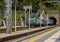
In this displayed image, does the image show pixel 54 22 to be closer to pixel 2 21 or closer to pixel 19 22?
pixel 19 22

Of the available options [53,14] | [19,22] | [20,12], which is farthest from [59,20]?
[20,12]

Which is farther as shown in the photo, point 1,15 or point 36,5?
point 36,5

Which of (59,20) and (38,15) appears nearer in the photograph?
(38,15)

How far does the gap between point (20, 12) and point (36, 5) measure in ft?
15.7

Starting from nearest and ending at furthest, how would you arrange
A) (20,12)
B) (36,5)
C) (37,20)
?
1. (20,12)
2. (36,5)
3. (37,20)

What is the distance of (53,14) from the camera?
7050 centimetres

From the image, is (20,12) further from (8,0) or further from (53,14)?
(53,14)

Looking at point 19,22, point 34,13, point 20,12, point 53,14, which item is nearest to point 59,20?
point 53,14

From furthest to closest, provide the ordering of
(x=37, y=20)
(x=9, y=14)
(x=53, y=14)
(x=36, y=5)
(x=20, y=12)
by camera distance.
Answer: (x=53, y=14), (x=37, y=20), (x=36, y=5), (x=20, y=12), (x=9, y=14)

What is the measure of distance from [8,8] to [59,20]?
44.4 meters

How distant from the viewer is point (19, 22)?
4981cm

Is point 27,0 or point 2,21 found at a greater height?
point 27,0

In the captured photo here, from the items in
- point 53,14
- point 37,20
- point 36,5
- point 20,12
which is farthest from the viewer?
point 53,14

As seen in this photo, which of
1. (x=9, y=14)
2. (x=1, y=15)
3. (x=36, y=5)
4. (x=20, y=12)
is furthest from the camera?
(x=36, y=5)
